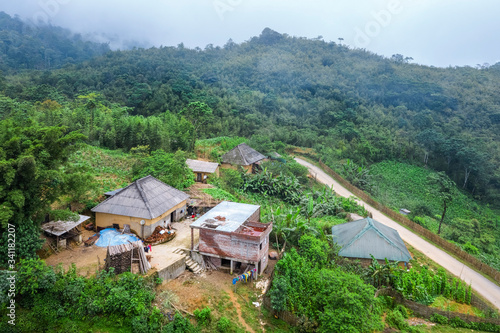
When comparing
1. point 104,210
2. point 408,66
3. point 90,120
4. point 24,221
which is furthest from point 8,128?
point 408,66

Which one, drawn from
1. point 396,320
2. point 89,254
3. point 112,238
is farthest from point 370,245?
point 89,254

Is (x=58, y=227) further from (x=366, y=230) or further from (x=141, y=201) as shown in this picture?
(x=366, y=230)

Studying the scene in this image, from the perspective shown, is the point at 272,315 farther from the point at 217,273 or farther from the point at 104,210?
the point at 104,210

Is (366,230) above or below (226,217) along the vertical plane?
below

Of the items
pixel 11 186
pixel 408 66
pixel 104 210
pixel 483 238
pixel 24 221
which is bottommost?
pixel 483 238

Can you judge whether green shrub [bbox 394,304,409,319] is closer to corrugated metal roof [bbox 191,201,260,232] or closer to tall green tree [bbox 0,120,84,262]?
corrugated metal roof [bbox 191,201,260,232]
